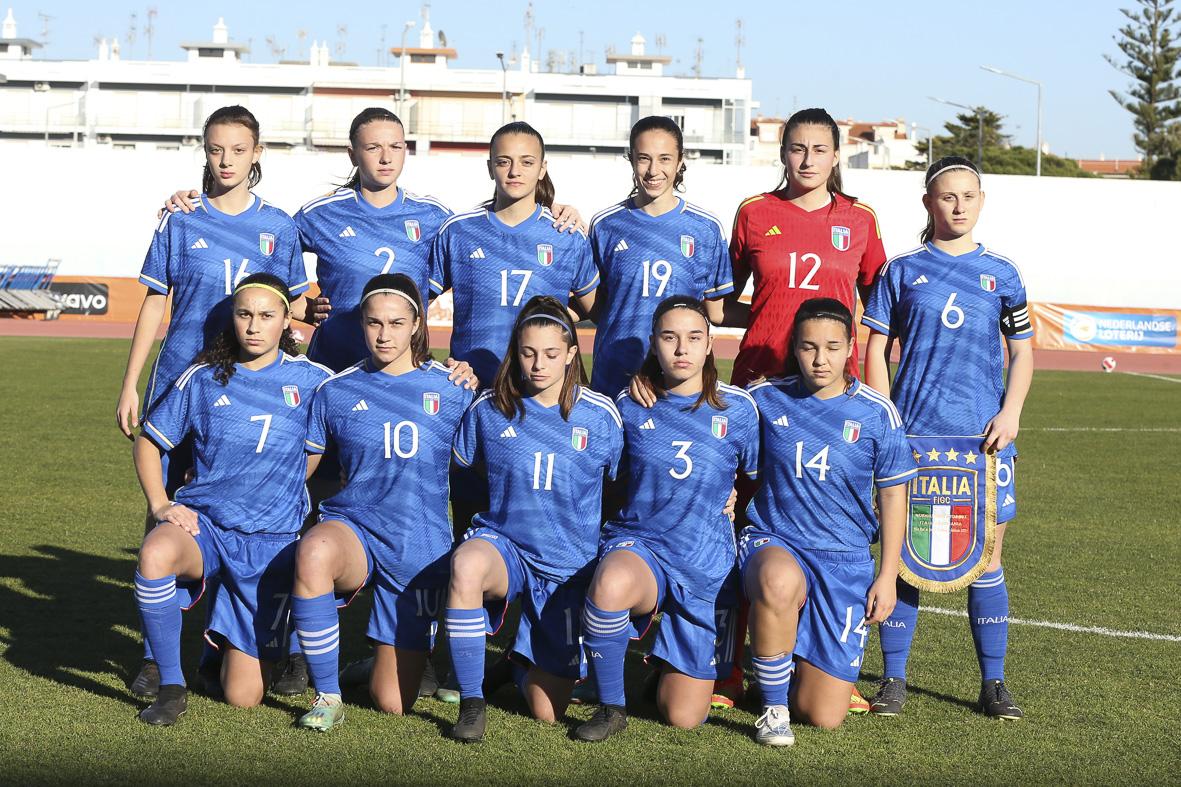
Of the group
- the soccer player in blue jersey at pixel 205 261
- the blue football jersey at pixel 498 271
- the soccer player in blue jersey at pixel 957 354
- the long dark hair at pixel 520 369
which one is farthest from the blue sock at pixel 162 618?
the soccer player in blue jersey at pixel 957 354

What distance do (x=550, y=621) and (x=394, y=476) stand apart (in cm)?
69

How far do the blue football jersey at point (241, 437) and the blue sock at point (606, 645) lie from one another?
3.57 ft

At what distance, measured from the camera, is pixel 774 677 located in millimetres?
3670

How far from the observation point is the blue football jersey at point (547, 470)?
3.76 meters

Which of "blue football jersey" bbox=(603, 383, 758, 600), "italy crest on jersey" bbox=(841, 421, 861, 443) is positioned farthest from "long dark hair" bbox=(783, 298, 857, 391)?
"blue football jersey" bbox=(603, 383, 758, 600)

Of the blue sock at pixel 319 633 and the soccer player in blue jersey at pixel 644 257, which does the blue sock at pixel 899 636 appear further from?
the blue sock at pixel 319 633

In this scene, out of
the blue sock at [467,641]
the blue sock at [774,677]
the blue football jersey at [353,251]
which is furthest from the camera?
the blue football jersey at [353,251]

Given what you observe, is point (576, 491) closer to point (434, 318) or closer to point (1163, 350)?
point (434, 318)

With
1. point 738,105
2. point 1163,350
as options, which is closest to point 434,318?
point 1163,350

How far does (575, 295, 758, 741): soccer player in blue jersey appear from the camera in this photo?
374 centimetres

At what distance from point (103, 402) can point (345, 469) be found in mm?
9618

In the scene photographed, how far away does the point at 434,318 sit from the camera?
24.9m

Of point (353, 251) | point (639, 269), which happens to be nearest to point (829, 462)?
point (639, 269)

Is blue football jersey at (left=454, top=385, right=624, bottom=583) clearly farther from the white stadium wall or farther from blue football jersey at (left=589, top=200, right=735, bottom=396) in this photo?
the white stadium wall
